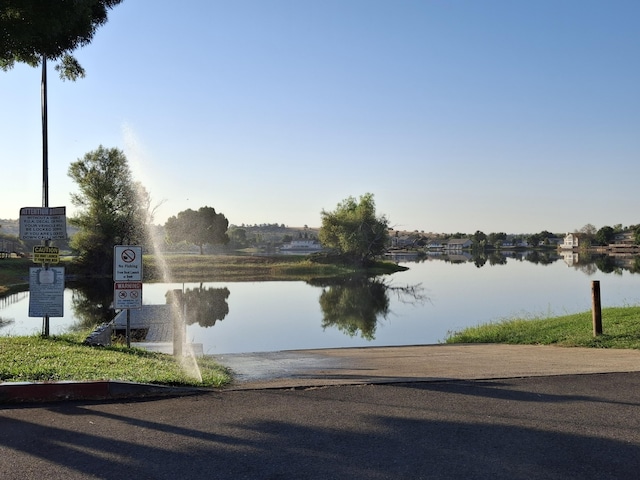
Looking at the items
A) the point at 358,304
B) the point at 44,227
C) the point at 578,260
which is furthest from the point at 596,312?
the point at 578,260

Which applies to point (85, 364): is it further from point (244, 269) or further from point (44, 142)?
point (244, 269)

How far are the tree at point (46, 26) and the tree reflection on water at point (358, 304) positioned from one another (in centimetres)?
1544

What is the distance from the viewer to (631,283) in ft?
150

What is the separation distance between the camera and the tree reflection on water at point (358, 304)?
27172 millimetres

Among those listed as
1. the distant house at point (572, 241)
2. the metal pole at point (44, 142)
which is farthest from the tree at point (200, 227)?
the distant house at point (572, 241)

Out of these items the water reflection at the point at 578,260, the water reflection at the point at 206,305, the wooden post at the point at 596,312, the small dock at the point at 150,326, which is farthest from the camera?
the water reflection at the point at 578,260

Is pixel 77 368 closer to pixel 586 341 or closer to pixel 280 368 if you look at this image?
pixel 280 368

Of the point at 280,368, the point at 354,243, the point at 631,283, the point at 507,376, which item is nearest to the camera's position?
the point at 507,376

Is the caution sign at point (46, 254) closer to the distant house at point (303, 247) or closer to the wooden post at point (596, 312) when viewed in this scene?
the wooden post at point (596, 312)

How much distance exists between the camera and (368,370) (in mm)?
9656

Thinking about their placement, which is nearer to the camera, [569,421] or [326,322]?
[569,421]

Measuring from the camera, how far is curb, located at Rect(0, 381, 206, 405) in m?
6.67

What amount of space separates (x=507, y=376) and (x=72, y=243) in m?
60.8

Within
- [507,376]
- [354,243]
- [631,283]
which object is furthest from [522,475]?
[354,243]
